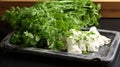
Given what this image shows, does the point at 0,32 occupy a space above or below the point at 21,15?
below

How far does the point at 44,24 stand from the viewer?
896 mm

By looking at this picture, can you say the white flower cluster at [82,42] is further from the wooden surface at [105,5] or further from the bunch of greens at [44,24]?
the wooden surface at [105,5]

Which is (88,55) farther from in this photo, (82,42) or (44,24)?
(44,24)

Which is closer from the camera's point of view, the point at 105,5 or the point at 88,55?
the point at 88,55

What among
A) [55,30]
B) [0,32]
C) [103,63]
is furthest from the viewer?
[0,32]

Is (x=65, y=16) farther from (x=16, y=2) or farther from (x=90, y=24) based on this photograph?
(x=16, y=2)

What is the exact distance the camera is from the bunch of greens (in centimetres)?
89

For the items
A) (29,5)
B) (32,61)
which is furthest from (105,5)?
(32,61)

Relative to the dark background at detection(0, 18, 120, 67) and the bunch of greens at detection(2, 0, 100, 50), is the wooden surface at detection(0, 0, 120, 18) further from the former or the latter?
the dark background at detection(0, 18, 120, 67)

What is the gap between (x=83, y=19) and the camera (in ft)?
3.57

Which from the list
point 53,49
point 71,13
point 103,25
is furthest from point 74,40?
point 103,25

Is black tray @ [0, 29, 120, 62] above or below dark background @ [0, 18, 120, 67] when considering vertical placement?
above

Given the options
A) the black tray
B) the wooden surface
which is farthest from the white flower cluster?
the wooden surface

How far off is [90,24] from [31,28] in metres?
0.30
